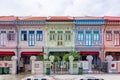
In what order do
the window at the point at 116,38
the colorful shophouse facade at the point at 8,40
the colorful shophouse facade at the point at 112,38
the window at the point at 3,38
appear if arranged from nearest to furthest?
the colorful shophouse facade at the point at 8,40 → the window at the point at 3,38 → the colorful shophouse facade at the point at 112,38 → the window at the point at 116,38

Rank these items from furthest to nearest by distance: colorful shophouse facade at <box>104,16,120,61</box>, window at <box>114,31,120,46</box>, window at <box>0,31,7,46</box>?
window at <box>114,31,120,46</box>
colorful shophouse facade at <box>104,16,120,61</box>
window at <box>0,31,7,46</box>

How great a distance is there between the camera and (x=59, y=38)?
112 ft

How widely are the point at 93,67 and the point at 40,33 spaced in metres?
8.24

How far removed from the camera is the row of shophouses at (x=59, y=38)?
34.0 meters

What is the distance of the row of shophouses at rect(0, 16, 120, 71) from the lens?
34.0 m

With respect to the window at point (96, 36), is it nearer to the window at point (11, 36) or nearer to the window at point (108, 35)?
the window at point (108, 35)

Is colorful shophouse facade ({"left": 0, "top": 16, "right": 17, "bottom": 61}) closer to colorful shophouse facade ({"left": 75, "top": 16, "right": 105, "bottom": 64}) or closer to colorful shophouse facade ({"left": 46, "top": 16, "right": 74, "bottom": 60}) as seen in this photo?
colorful shophouse facade ({"left": 46, "top": 16, "right": 74, "bottom": 60})

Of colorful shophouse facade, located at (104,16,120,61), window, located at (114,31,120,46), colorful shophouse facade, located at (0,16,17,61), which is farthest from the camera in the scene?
window, located at (114,31,120,46)

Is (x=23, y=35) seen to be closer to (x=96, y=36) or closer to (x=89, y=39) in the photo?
(x=89, y=39)

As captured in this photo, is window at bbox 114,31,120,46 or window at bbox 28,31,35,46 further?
window at bbox 114,31,120,46

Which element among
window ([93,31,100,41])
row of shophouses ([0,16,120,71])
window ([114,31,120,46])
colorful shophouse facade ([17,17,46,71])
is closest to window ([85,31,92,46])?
row of shophouses ([0,16,120,71])

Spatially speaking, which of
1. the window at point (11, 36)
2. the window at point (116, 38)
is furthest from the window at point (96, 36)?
the window at point (11, 36)

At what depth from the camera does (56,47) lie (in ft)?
112

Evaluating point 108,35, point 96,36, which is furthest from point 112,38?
point 96,36
